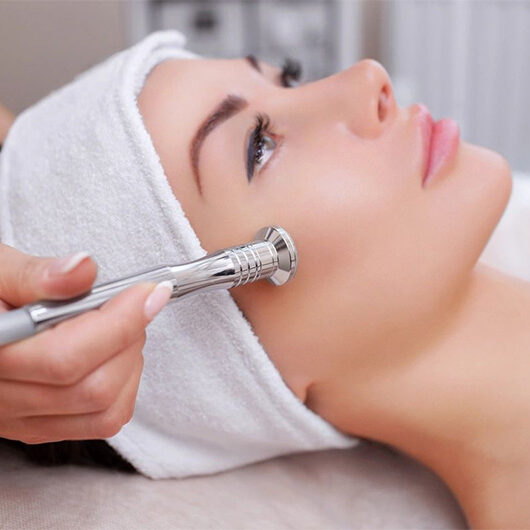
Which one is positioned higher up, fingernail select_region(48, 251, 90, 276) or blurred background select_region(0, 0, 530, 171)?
fingernail select_region(48, 251, 90, 276)

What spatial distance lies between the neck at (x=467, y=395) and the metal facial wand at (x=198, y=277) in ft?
0.62

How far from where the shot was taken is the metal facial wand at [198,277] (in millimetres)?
572

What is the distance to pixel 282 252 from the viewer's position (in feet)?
2.54

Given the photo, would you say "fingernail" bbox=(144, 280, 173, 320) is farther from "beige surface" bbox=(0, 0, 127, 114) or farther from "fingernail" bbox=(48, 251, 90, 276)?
"beige surface" bbox=(0, 0, 127, 114)

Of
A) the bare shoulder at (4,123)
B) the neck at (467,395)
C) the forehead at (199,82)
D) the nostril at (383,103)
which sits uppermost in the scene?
the forehead at (199,82)

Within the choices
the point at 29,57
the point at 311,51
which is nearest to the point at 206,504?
the point at 29,57

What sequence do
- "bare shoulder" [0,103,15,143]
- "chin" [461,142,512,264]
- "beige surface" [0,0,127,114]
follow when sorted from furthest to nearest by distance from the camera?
1. "beige surface" [0,0,127,114]
2. "bare shoulder" [0,103,15,143]
3. "chin" [461,142,512,264]

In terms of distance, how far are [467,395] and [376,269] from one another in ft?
0.66

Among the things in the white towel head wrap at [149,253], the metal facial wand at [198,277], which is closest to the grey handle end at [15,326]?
the metal facial wand at [198,277]

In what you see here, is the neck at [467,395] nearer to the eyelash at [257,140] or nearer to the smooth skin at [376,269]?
the smooth skin at [376,269]

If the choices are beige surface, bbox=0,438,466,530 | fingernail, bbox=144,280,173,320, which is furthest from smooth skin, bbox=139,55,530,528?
fingernail, bbox=144,280,173,320

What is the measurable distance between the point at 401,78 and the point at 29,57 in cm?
139

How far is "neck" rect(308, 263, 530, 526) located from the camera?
33.7 inches

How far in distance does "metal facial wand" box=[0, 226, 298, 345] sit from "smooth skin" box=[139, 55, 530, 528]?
0.05 meters
